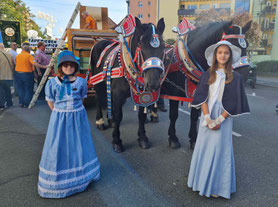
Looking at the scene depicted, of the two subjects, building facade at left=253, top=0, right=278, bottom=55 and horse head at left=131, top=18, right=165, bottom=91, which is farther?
building facade at left=253, top=0, right=278, bottom=55

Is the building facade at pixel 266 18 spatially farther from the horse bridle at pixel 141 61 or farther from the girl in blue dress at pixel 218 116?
the girl in blue dress at pixel 218 116

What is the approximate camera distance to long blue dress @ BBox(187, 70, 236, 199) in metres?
2.45

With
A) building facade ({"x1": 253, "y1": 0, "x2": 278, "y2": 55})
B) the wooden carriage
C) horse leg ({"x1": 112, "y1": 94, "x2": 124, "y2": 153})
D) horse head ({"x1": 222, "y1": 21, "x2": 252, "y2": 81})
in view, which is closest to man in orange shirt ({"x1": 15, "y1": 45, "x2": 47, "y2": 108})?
the wooden carriage

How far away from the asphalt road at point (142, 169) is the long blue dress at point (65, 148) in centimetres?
14

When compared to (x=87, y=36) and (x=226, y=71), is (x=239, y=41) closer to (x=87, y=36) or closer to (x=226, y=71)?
(x=226, y=71)

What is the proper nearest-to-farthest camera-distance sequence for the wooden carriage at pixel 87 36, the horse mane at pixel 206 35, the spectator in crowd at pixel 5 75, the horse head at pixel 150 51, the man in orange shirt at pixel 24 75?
1. the horse head at pixel 150 51
2. the horse mane at pixel 206 35
3. the wooden carriage at pixel 87 36
4. the spectator in crowd at pixel 5 75
5. the man in orange shirt at pixel 24 75

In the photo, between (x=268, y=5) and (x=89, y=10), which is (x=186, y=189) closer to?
(x=89, y=10)

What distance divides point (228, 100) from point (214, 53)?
0.55m

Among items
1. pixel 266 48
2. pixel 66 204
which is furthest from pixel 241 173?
pixel 266 48

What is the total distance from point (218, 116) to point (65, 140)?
5.78ft

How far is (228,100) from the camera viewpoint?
2373mm

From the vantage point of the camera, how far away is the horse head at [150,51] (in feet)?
9.57

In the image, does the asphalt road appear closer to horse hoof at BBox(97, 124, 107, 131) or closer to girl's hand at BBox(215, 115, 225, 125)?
horse hoof at BBox(97, 124, 107, 131)

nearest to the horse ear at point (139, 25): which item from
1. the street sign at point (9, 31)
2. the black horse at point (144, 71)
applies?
the black horse at point (144, 71)
